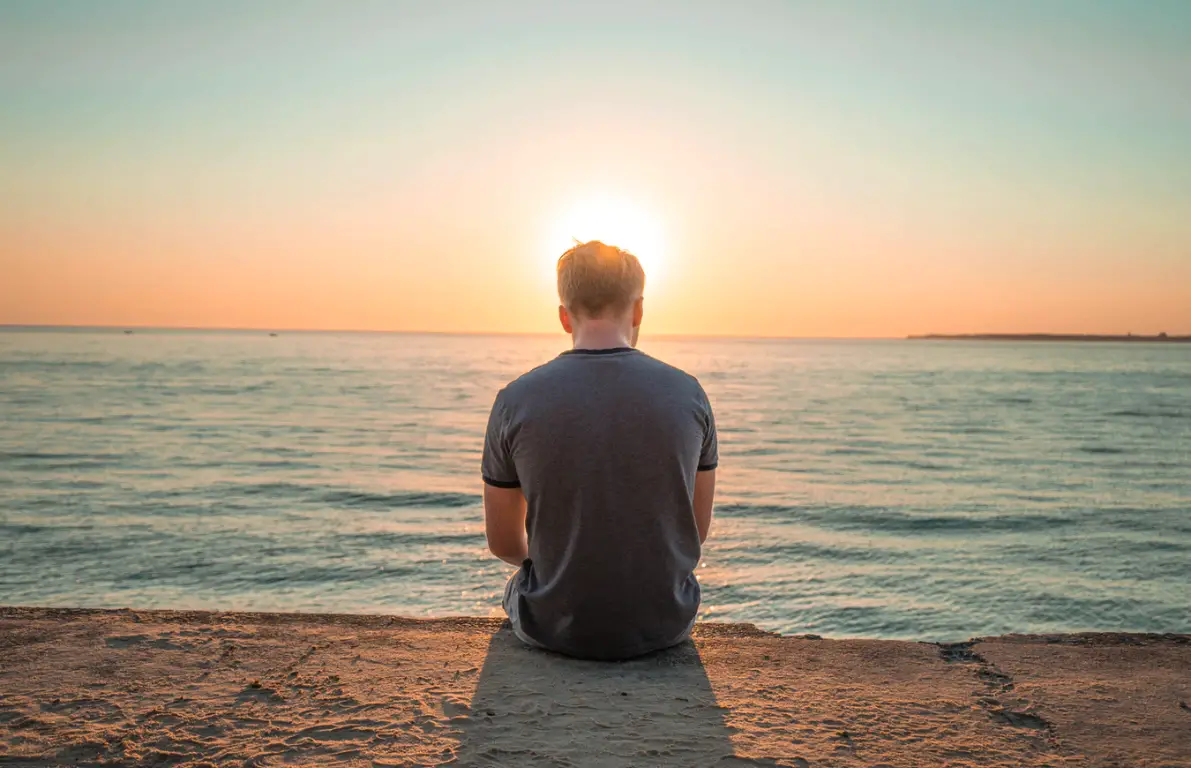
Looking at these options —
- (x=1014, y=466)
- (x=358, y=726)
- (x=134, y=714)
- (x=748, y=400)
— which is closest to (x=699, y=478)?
(x=358, y=726)

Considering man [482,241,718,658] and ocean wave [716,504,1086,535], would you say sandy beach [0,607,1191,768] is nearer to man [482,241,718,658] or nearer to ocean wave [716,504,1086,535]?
man [482,241,718,658]

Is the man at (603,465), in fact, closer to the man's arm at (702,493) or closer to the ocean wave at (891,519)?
the man's arm at (702,493)

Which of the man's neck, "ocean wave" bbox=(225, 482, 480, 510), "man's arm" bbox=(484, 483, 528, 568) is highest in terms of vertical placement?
the man's neck

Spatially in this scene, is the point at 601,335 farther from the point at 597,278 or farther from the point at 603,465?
the point at 603,465

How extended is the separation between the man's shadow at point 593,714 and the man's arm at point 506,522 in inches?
16.0

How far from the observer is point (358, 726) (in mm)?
2713

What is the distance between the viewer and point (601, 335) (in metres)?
3.14

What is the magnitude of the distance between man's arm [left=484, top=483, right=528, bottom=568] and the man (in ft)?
0.04

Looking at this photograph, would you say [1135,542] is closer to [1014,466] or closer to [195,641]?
[1014,466]

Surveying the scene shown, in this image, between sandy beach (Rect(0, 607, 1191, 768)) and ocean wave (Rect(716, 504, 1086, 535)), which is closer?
sandy beach (Rect(0, 607, 1191, 768))

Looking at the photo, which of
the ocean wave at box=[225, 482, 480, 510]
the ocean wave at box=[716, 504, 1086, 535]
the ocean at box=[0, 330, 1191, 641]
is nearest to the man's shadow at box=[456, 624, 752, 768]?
the ocean at box=[0, 330, 1191, 641]

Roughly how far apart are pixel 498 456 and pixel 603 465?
16.5 inches

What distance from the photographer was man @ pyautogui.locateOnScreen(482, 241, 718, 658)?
3.08 meters

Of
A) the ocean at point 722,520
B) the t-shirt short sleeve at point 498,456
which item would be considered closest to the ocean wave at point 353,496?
the ocean at point 722,520
